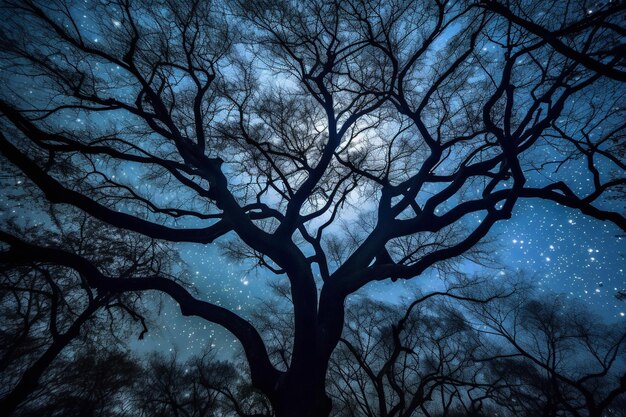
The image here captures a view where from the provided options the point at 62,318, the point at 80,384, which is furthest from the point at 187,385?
the point at 62,318

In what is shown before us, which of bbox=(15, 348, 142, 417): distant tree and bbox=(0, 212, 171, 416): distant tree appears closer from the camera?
bbox=(0, 212, 171, 416): distant tree

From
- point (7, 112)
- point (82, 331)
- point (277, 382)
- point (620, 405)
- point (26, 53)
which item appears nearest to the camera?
point (7, 112)

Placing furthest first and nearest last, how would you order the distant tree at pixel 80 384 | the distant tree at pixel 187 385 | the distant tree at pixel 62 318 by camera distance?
the distant tree at pixel 187 385
the distant tree at pixel 80 384
the distant tree at pixel 62 318

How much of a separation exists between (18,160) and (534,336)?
17.5m

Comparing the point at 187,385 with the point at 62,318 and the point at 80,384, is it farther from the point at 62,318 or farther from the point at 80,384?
the point at 62,318

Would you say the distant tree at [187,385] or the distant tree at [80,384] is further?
the distant tree at [187,385]

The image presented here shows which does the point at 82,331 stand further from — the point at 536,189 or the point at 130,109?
the point at 536,189

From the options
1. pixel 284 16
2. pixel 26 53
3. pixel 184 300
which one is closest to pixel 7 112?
pixel 26 53

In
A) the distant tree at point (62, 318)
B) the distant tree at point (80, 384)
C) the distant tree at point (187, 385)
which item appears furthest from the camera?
the distant tree at point (187, 385)

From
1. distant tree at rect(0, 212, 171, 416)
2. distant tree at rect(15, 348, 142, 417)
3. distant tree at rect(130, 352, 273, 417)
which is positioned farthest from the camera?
distant tree at rect(130, 352, 273, 417)

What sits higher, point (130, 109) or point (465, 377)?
point (130, 109)

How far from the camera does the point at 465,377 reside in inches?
459

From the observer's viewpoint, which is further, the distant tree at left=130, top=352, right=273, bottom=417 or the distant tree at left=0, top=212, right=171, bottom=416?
the distant tree at left=130, top=352, right=273, bottom=417

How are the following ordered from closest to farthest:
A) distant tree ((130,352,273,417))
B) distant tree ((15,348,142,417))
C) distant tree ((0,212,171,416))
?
1. distant tree ((0,212,171,416))
2. distant tree ((15,348,142,417))
3. distant tree ((130,352,273,417))
